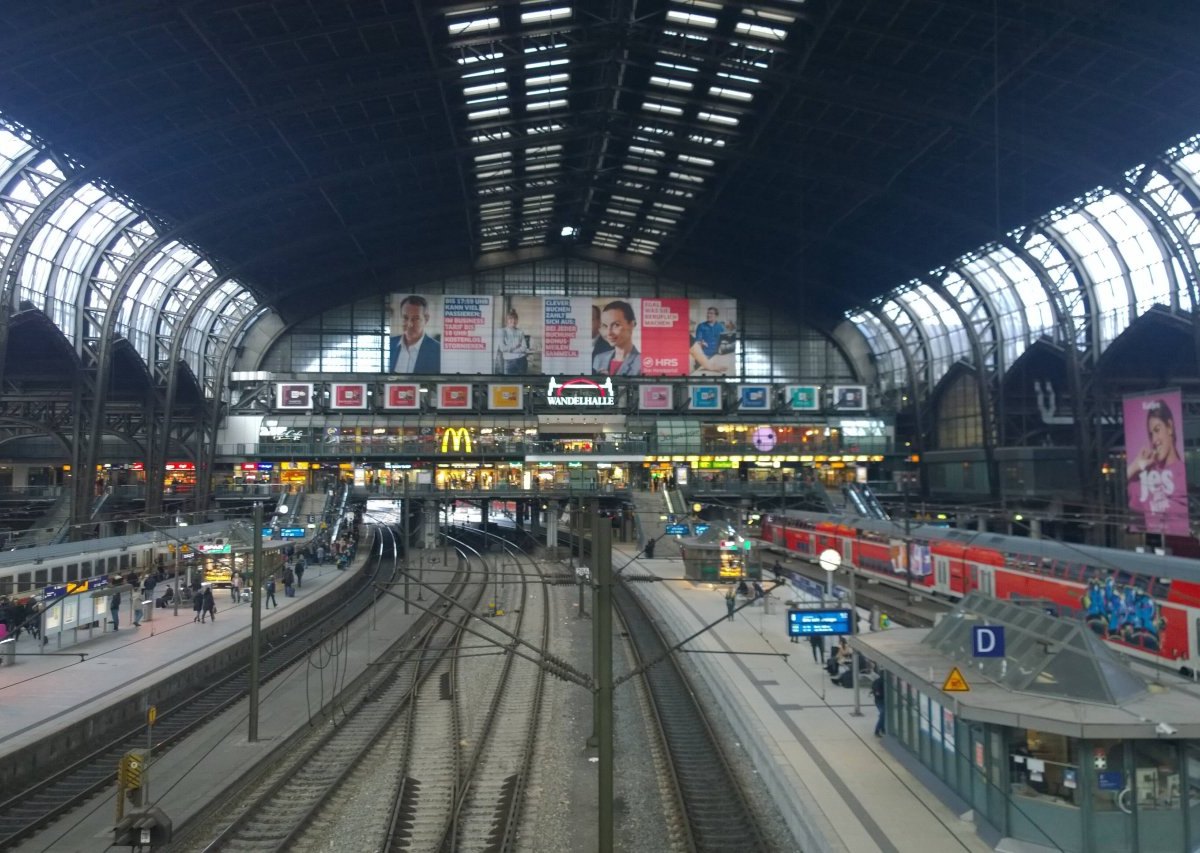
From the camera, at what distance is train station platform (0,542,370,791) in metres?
16.0

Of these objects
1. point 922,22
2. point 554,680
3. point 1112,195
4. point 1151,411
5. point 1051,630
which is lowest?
point 554,680

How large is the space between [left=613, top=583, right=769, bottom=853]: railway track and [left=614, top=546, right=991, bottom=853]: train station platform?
58cm

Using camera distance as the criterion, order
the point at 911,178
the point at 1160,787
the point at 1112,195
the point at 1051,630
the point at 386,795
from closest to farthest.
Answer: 1. the point at 1160,787
2. the point at 1051,630
3. the point at 386,795
4. the point at 1112,195
5. the point at 911,178

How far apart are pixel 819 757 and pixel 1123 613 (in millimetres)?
10826

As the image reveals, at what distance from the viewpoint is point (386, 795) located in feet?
46.7

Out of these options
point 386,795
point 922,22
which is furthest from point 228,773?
point 922,22

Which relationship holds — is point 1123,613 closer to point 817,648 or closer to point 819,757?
point 817,648

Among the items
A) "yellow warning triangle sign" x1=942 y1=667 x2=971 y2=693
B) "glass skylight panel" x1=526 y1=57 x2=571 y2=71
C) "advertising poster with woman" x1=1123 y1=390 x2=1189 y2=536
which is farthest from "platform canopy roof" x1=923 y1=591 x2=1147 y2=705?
"glass skylight panel" x1=526 y1=57 x2=571 y2=71

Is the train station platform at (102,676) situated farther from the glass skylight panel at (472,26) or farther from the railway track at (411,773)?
the glass skylight panel at (472,26)

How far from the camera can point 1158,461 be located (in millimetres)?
27438

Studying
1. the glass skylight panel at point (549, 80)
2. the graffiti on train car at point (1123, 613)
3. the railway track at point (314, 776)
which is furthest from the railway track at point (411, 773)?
the glass skylight panel at point (549, 80)

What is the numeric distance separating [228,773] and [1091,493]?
40.9 meters

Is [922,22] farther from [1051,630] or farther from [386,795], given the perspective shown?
[386,795]

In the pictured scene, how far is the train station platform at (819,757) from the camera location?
35.5 ft
